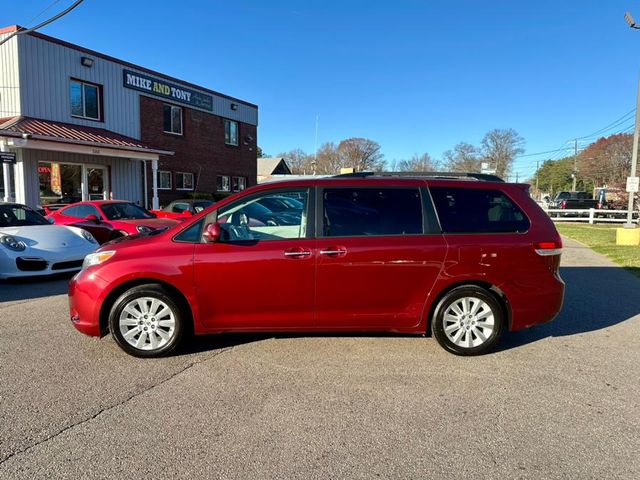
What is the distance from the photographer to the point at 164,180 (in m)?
24.0

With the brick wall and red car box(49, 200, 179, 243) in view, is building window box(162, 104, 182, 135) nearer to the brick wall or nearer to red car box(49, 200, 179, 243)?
the brick wall

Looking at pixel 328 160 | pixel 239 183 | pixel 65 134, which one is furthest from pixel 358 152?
pixel 65 134

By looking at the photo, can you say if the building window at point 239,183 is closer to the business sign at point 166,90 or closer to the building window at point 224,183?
the building window at point 224,183

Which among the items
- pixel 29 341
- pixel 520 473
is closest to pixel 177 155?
pixel 29 341

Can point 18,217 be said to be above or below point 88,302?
above

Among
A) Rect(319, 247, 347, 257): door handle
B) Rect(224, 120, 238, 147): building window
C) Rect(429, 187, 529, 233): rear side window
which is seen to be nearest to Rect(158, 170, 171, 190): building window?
Rect(224, 120, 238, 147): building window

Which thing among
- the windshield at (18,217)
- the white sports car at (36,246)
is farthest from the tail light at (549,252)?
the windshield at (18,217)

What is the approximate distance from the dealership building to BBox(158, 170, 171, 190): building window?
0.09m

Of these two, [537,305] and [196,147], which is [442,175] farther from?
[196,147]

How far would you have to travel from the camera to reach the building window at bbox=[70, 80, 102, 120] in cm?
1864

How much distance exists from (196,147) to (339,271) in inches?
927

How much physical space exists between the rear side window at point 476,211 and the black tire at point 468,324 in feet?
2.07

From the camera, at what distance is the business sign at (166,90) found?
21.4 meters

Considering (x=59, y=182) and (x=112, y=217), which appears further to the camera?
(x=59, y=182)
